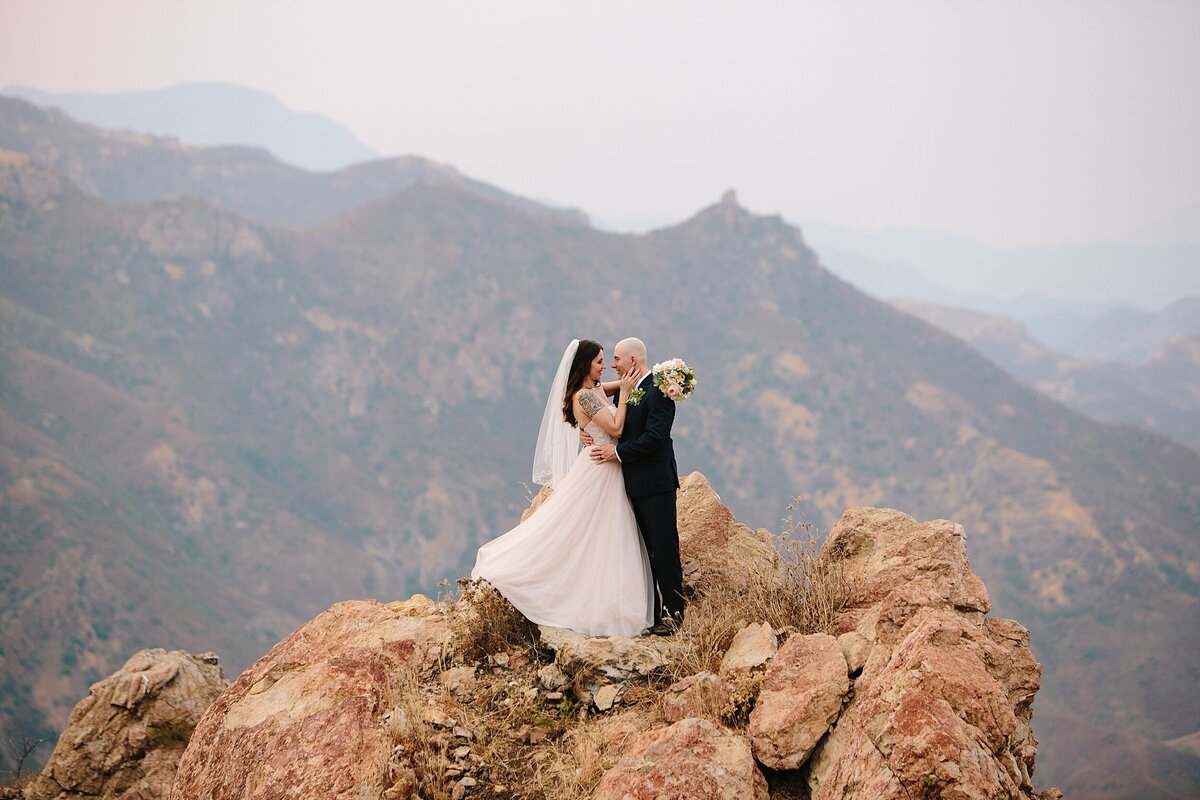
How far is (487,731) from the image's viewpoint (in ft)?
18.7

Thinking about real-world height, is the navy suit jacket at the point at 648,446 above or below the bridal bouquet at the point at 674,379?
below

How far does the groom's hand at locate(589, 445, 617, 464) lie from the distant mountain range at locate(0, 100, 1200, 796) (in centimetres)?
6905

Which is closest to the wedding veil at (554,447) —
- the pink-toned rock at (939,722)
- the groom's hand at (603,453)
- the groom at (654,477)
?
the groom's hand at (603,453)

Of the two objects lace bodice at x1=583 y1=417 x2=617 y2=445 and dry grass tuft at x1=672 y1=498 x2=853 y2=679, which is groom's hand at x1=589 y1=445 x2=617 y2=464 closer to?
lace bodice at x1=583 y1=417 x2=617 y2=445

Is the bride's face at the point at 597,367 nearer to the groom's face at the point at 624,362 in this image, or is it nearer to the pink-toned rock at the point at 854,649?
the groom's face at the point at 624,362

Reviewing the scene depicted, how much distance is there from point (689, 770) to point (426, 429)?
435 feet

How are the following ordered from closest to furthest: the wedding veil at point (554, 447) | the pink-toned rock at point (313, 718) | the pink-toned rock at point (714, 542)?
1. the pink-toned rock at point (313, 718)
2. the pink-toned rock at point (714, 542)
3. the wedding veil at point (554, 447)

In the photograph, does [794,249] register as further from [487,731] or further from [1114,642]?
[487,731]

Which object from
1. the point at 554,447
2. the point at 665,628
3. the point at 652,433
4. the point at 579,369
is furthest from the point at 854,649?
the point at 554,447

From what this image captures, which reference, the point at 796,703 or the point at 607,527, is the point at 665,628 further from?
the point at 796,703

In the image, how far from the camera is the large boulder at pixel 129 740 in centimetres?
827

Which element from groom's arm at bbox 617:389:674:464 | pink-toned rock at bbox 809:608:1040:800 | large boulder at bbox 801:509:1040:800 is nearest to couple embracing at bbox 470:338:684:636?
groom's arm at bbox 617:389:674:464

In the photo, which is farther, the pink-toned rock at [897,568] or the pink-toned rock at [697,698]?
the pink-toned rock at [897,568]

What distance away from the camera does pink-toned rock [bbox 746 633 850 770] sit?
490cm
